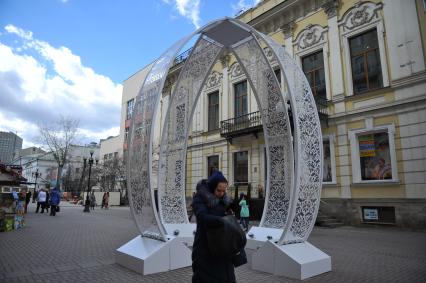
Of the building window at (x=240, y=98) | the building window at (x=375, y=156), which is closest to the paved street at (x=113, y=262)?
the building window at (x=375, y=156)

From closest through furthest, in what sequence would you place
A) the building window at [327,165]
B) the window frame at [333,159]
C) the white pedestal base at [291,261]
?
the white pedestal base at [291,261] → the window frame at [333,159] → the building window at [327,165]

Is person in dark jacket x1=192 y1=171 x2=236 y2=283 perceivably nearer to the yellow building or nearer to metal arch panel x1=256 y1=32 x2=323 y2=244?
metal arch panel x1=256 y1=32 x2=323 y2=244

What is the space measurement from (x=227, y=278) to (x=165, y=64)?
16.9ft

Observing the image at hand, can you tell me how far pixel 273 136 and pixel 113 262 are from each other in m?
4.61

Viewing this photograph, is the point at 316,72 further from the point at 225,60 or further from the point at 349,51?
the point at 225,60

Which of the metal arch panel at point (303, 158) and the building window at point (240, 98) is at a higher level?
the building window at point (240, 98)

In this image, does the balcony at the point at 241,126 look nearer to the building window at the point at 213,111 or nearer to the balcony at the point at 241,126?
the balcony at the point at 241,126

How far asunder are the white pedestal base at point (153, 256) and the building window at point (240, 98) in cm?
1604

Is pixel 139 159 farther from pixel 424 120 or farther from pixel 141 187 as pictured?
pixel 424 120

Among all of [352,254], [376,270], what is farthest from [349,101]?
[376,270]

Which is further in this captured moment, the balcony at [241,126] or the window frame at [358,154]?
the balcony at [241,126]

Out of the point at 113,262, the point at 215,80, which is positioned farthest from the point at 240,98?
the point at 113,262

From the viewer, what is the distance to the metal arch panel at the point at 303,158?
6.15 meters

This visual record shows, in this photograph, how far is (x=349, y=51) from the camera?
1650 cm
